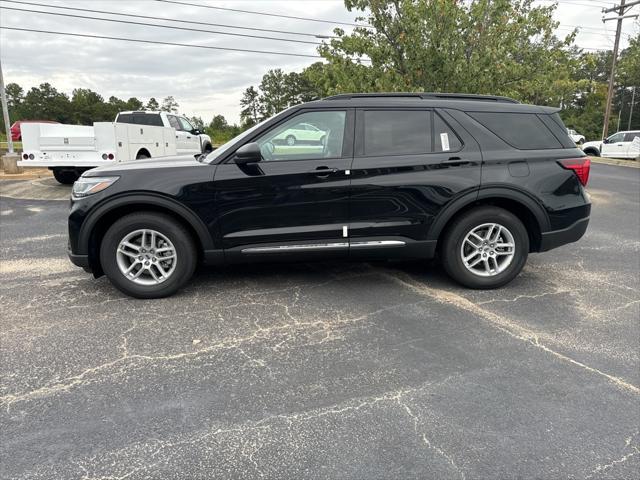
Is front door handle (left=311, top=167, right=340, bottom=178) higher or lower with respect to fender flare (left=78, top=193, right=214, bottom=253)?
higher

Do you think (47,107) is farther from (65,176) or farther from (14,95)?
(65,176)

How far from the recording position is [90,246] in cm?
409

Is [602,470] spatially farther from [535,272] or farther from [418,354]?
[535,272]

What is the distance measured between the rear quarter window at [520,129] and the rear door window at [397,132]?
20.0 inches

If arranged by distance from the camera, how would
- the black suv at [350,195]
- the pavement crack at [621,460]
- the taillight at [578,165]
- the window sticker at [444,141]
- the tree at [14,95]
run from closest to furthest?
the pavement crack at [621,460], the black suv at [350,195], the window sticker at [444,141], the taillight at [578,165], the tree at [14,95]

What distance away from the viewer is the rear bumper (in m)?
4.42

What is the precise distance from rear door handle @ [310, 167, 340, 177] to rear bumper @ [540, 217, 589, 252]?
2.11m

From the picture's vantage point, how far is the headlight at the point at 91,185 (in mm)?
4027

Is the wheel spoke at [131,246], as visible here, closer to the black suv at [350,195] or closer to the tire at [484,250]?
the black suv at [350,195]

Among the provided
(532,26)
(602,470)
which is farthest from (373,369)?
(532,26)

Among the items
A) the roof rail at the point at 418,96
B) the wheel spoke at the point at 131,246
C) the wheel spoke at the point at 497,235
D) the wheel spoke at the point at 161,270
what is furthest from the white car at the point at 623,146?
the wheel spoke at the point at 131,246

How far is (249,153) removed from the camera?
3.94 meters

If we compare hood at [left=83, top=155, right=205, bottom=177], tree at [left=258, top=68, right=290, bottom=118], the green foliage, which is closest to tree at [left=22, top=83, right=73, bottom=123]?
tree at [left=258, top=68, right=290, bottom=118]

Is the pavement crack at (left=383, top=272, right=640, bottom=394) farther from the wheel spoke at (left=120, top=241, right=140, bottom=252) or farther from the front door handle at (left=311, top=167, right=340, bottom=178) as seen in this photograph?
the wheel spoke at (left=120, top=241, right=140, bottom=252)
